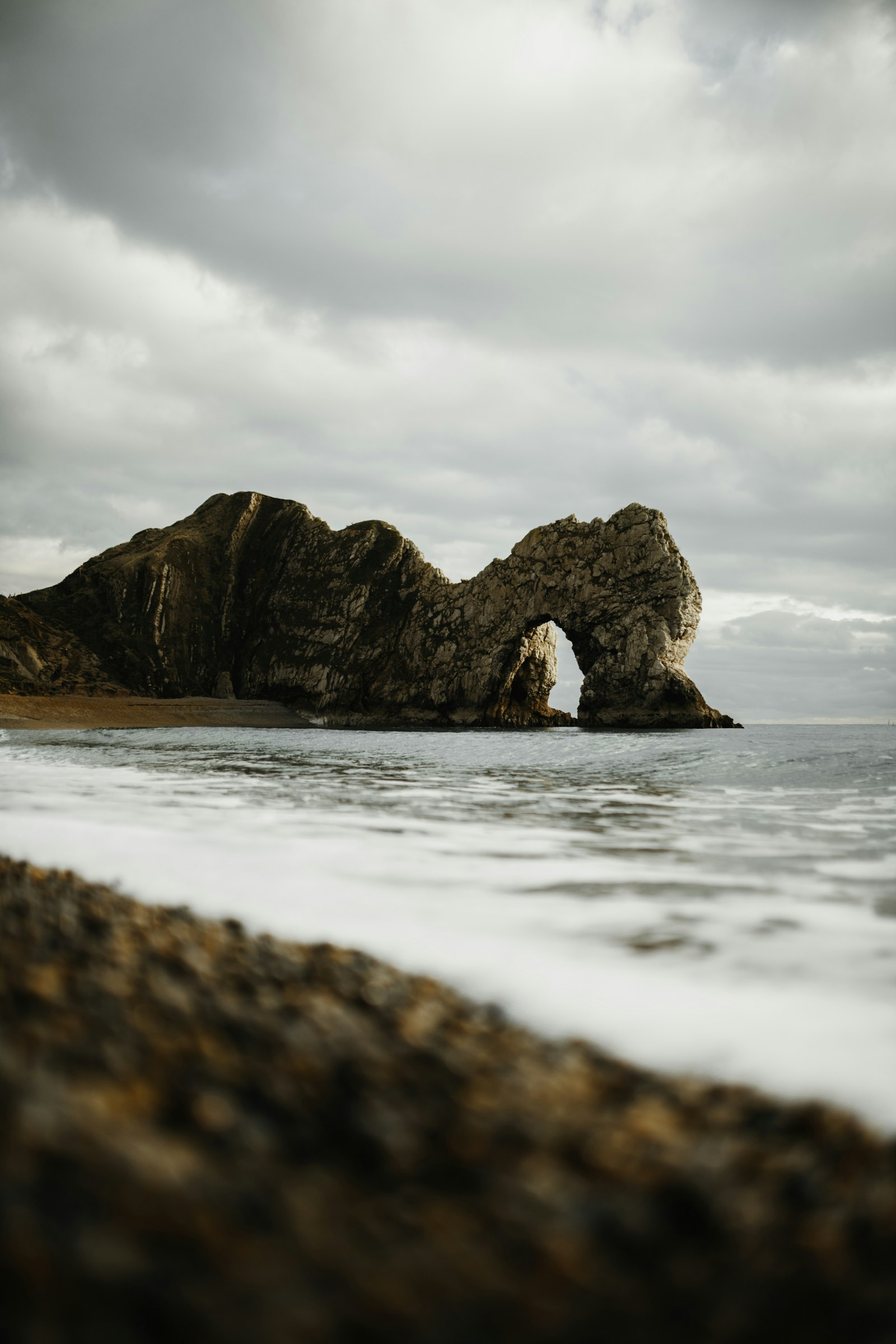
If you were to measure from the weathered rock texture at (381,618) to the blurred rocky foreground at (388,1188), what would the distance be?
43004 millimetres

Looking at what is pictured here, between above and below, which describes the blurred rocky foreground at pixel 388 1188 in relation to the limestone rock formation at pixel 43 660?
below

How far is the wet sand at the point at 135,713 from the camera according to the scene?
3916 cm

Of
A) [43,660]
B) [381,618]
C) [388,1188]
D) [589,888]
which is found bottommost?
[589,888]

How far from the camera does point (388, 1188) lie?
0.93m

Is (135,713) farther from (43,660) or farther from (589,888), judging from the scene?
(589,888)

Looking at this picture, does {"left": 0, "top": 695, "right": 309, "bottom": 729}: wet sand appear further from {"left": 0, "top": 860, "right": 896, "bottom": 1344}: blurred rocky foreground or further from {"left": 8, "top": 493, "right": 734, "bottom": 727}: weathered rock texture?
{"left": 0, "top": 860, "right": 896, "bottom": 1344}: blurred rocky foreground

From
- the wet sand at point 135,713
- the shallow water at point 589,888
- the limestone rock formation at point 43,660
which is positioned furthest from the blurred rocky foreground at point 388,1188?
the limestone rock formation at point 43,660

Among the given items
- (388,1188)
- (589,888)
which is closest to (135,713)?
(589,888)

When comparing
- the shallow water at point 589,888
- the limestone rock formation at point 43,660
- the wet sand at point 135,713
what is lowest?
the wet sand at point 135,713

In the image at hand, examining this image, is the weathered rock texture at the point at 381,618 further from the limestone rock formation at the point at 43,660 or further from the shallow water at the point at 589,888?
the shallow water at the point at 589,888

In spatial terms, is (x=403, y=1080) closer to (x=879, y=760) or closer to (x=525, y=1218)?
(x=525, y=1218)

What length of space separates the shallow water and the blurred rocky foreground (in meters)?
0.37

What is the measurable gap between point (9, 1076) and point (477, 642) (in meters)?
51.2

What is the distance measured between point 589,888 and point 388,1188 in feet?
7.76
